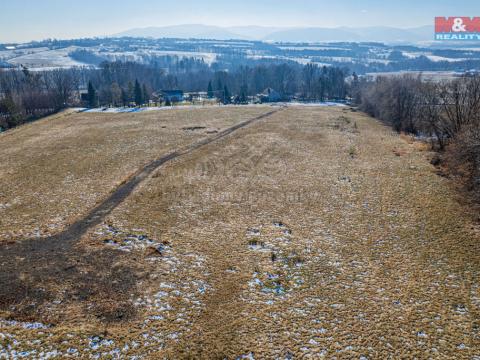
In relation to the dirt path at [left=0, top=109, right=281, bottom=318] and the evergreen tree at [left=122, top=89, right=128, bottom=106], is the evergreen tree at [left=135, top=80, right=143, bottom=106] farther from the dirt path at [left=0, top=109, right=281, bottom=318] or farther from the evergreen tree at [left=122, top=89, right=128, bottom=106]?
the dirt path at [left=0, top=109, right=281, bottom=318]

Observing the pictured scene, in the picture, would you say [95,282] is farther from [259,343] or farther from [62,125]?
[62,125]

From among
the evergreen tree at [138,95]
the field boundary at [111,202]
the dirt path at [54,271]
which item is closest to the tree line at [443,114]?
the dirt path at [54,271]

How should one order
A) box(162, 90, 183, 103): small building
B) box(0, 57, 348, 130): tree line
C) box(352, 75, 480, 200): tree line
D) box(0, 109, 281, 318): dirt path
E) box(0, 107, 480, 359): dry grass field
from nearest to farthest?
box(0, 107, 480, 359): dry grass field
box(0, 109, 281, 318): dirt path
box(352, 75, 480, 200): tree line
box(0, 57, 348, 130): tree line
box(162, 90, 183, 103): small building

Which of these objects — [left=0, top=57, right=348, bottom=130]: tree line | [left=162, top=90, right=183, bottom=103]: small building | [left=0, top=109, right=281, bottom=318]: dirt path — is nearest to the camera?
[left=0, top=109, right=281, bottom=318]: dirt path

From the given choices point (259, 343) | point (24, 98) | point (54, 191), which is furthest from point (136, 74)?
point (259, 343)

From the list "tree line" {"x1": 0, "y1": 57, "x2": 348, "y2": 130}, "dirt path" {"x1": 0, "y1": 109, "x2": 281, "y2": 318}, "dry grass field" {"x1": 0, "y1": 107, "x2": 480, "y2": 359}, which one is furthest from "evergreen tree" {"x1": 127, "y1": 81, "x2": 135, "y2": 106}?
"dirt path" {"x1": 0, "y1": 109, "x2": 281, "y2": 318}

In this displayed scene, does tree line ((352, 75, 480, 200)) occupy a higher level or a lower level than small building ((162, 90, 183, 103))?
lower

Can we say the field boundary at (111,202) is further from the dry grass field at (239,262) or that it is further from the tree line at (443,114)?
the tree line at (443,114)
